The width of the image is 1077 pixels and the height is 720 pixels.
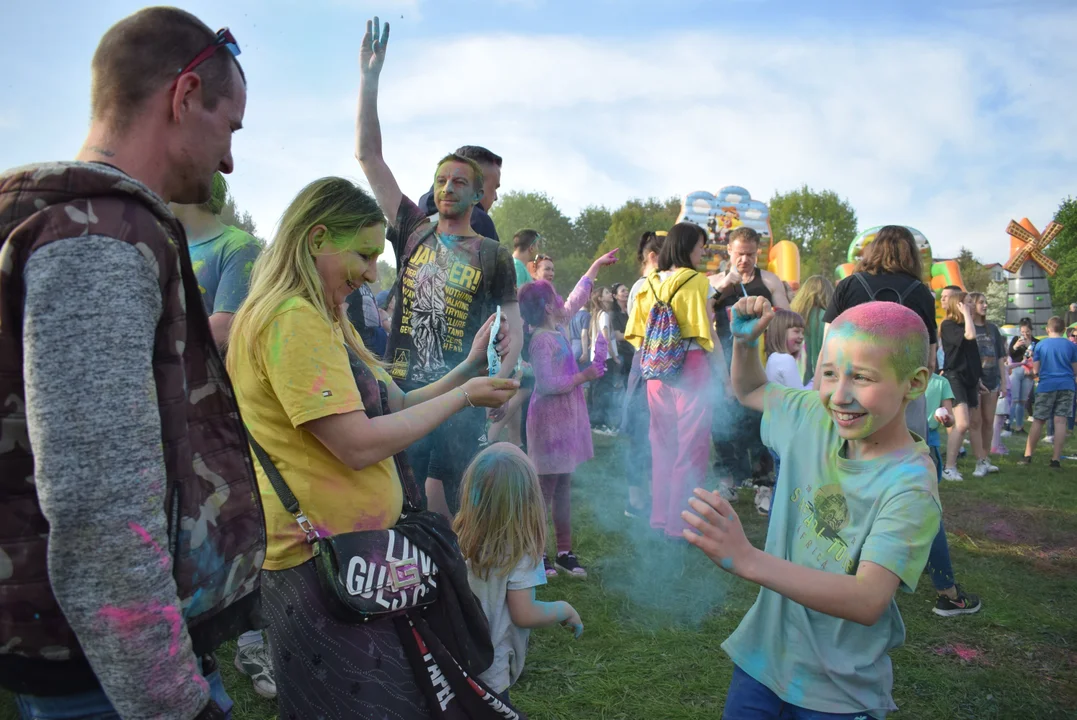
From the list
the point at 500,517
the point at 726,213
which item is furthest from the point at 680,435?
the point at 726,213

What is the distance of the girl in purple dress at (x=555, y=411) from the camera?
445 centimetres

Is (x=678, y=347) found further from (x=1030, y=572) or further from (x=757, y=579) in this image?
(x=757, y=579)

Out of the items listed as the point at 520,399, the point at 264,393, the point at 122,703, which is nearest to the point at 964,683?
the point at 520,399

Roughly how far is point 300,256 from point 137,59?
0.68 m

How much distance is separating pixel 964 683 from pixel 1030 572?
79.7 inches

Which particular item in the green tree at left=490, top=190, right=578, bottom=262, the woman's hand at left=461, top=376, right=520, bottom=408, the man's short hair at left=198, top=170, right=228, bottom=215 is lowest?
the woman's hand at left=461, top=376, right=520, bottom=408

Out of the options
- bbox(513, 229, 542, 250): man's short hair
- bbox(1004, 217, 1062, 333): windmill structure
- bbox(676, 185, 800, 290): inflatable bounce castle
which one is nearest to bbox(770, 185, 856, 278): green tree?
bbox(1004, 217, 1062, 333): windmill structure

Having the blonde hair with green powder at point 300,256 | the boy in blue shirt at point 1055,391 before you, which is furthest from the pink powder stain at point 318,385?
the boy in blue shirt at point 1055,391

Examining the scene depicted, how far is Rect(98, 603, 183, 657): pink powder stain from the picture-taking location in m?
0.96

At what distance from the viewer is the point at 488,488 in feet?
8.33

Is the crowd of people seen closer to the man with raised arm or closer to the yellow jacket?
the man with raised arm

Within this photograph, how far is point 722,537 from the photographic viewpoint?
1.57 meters

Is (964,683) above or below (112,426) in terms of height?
below

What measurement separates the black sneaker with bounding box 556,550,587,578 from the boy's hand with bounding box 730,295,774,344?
258 centimetres
